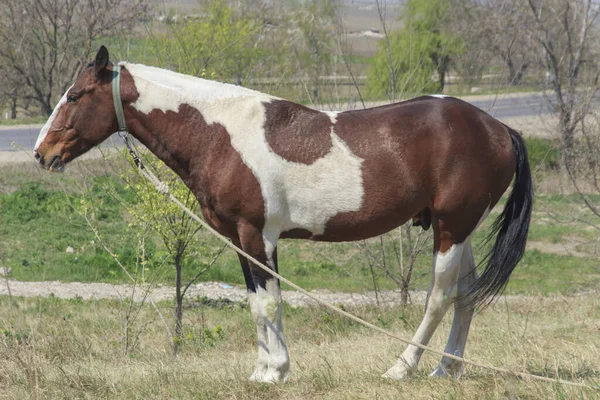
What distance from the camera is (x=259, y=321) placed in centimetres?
541

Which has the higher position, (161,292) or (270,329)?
(270,329)

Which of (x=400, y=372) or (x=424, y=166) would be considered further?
A: (x=400, y=372)

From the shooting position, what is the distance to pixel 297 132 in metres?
5.29

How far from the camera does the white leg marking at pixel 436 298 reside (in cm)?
532

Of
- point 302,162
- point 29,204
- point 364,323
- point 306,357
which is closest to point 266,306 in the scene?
point 364,323

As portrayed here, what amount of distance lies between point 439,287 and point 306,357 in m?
1.70

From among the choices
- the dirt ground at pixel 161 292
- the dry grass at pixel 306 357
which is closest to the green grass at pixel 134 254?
the dirt ground at pixel 161 292

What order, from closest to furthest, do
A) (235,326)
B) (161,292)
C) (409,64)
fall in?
(235,326)
(409,64)
(161,292)

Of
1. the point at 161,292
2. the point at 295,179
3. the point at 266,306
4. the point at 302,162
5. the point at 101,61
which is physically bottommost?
the point at 161,292

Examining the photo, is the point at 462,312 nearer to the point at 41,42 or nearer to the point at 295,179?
the point at 295,179

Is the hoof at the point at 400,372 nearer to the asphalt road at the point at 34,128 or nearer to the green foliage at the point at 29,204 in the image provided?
the green foliage at the point at 29,204

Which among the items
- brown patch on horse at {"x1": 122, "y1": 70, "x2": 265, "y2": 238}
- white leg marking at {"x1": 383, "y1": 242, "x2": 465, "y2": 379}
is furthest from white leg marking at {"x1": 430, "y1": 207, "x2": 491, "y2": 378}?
brown patch on horse at {"x1": 122, "y1": 70, "x2": 265, "y2": 238}

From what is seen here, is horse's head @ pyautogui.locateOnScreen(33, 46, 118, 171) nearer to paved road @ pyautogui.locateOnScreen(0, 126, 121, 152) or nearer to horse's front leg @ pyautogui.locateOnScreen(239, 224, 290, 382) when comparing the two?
horse's front leg @ pyautogui.locateOnScreen(239, 224, 290, 382)

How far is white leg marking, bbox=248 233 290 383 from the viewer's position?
5.30 m
